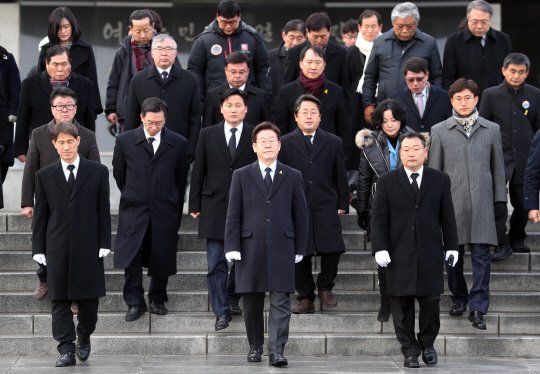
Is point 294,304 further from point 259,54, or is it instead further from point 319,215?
point 259,54

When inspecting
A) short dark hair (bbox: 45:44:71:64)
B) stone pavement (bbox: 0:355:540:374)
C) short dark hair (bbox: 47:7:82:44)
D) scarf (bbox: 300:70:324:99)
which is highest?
short dark hair (bbox: 47:7:82:44)

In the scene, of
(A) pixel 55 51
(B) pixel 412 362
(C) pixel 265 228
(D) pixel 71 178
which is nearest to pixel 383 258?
(B) pixel 412 362

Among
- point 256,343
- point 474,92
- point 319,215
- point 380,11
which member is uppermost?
point 380,11

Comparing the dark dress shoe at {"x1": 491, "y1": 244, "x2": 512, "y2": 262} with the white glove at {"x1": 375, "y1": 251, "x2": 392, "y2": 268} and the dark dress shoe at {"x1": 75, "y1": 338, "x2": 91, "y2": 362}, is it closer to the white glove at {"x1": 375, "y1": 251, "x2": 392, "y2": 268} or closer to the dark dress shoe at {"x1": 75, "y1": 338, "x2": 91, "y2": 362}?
the white glove at {"x1": 375, "y1": 251, "x2": 392, "y2": 268}

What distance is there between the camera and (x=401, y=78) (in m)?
9.25

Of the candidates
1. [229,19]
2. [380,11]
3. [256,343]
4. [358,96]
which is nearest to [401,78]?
[358,96]

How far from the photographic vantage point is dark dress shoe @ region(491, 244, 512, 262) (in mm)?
8727

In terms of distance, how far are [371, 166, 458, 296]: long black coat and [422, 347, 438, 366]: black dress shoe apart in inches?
19.0

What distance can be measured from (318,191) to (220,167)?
36.4 inches

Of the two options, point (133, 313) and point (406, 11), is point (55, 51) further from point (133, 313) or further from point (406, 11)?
point (406, 11)

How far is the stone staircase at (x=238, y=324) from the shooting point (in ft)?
24.6

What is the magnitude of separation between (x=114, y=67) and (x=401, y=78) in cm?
308

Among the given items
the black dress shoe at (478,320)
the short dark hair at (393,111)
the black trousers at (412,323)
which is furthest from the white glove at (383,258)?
the short dark hair at (393,111)

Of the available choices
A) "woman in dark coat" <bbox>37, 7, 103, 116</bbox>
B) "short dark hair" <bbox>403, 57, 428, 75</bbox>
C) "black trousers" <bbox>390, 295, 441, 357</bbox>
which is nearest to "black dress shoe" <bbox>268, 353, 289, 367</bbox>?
"black trousers" <bbox>390, 295, 441, 357</bbox>
